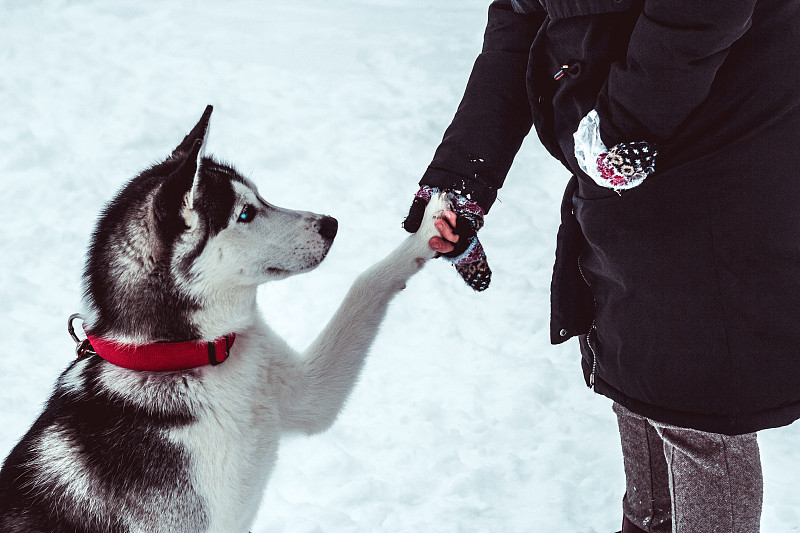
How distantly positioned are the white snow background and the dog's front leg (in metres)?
0.16

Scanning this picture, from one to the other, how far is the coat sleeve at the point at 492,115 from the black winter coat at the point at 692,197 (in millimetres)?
247

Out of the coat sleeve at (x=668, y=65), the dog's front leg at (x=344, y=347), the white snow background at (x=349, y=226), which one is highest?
the coat sleeve at (x=668, y=65)

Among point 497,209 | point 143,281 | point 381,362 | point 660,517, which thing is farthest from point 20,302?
point 660,517

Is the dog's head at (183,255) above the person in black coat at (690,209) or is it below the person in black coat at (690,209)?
below

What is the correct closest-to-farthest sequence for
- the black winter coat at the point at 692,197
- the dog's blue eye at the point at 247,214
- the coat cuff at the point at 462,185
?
the black winter coat at the point at 692,197, the coat cuff at the point at 462,185, the dog's blue eye at the point at 247,214

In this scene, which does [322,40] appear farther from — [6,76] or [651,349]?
[651,349]

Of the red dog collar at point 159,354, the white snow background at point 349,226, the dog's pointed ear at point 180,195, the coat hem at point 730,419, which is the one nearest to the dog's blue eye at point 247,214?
the dog's pointed ear at point 180,195

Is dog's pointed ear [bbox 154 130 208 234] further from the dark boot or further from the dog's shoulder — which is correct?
the dark boot

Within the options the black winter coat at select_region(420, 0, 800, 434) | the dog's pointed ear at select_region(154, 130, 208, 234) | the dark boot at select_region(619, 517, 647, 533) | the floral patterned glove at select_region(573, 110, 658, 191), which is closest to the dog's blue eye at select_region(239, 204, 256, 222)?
the dog's pointed ear at select_region(154, 130, 208, 234)

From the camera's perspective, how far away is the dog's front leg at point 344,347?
2385 mm

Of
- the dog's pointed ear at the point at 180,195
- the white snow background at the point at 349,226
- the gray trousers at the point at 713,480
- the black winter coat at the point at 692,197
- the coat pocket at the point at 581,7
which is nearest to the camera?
the black winter coat at the point at 692,197

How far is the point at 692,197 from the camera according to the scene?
1.59 metres

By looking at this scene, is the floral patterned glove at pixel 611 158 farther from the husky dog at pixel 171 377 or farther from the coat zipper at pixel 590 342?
the husky dog at pixel 171 377

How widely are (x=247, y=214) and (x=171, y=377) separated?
544 millimetres
